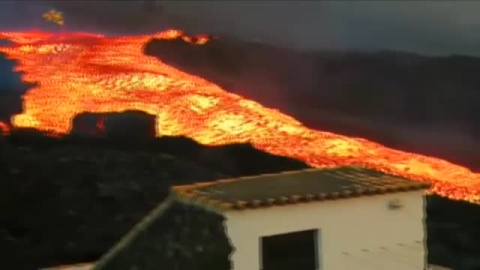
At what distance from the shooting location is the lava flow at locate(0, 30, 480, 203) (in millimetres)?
5633

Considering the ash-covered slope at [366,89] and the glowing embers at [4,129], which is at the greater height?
the ash-covered slope at [366,89]

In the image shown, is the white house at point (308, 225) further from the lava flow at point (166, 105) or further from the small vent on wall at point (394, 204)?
the lava flow at point (166, 105)

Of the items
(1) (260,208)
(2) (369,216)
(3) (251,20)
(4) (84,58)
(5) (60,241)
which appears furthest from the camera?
(3) (251,20)

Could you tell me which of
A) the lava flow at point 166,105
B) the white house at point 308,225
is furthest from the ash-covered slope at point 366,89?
the white house at point 308,225

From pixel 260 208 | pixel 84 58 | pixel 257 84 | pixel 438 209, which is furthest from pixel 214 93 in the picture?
pixel 438 209

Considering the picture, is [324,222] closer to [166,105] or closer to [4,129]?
[166,105]

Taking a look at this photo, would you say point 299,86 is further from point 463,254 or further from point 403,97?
point 463,254

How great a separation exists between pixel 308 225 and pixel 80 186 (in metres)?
1.66

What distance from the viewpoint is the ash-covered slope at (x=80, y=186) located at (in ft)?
17.6

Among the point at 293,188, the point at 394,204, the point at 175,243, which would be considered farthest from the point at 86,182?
the point at 394,204

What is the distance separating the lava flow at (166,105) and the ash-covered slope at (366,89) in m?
0.09

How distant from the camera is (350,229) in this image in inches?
197

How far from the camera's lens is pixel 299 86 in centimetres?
614

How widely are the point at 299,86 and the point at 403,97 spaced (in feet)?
2.76
